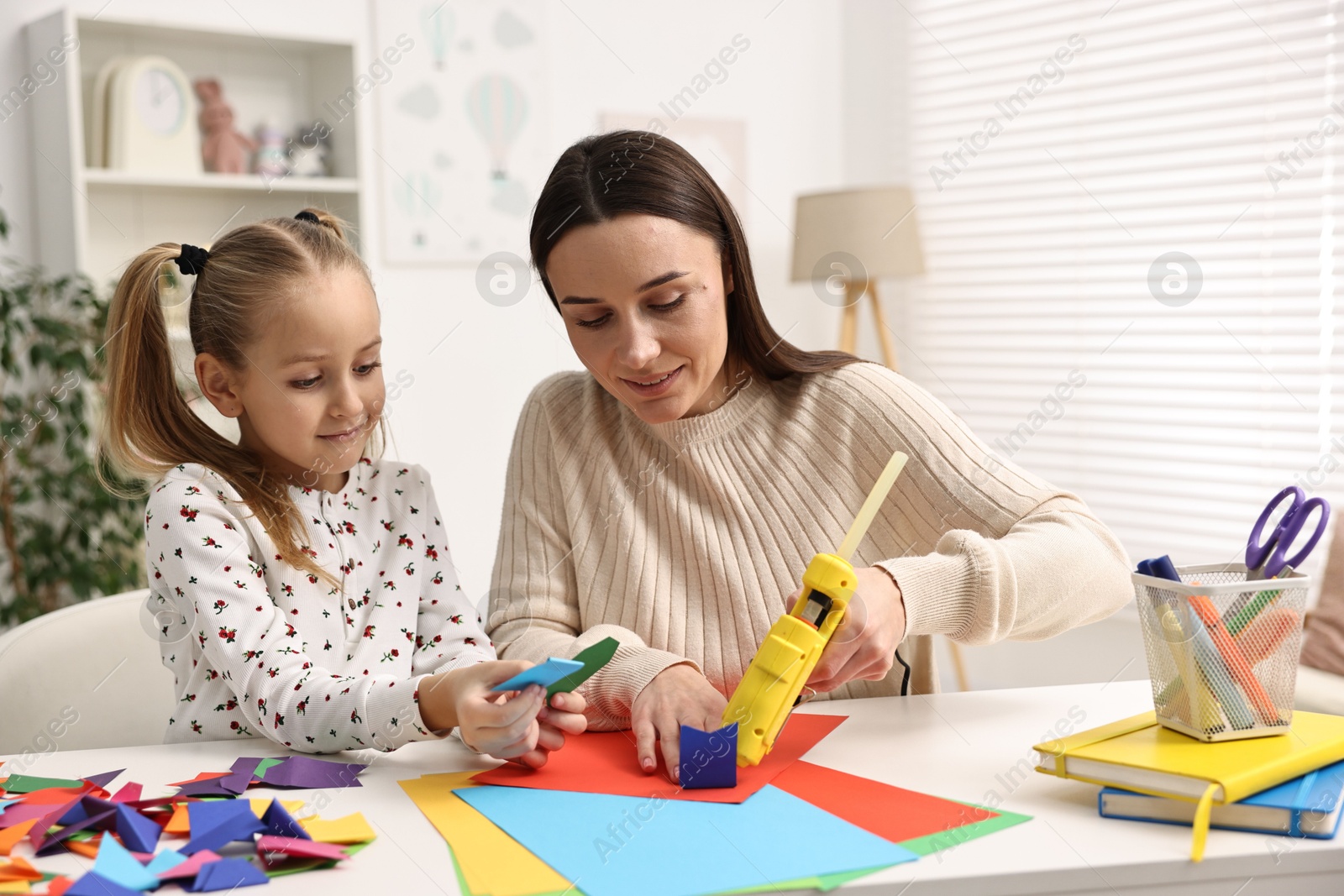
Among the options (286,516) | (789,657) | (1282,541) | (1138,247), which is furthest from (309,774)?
(1138,247)

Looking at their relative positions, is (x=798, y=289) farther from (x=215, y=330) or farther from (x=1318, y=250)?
(x=215, y=330)

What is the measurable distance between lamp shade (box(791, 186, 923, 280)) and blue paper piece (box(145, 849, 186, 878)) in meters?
2.76

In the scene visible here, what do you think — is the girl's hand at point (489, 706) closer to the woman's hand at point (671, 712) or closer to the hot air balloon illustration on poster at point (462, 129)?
the woman's hand at point (671, 712)

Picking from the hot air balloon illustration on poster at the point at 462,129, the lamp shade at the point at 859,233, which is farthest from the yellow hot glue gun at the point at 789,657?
the hot air balloon illustration on poster at the point at 462,129

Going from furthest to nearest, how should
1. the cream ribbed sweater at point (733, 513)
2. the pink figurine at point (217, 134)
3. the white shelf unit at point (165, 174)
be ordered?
the pink figurine at point (217, 134) → the white shelf unit at point (165, 174) → the cream ribbed sweater at point (733, 513)

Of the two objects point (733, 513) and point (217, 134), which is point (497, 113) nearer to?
point (217, 134)

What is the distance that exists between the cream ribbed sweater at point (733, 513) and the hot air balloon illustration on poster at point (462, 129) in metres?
2.07

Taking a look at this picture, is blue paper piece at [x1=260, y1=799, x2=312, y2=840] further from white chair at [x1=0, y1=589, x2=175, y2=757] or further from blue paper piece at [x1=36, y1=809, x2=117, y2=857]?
white chair at [x1=0, y1=589, x2=175, y2=757]

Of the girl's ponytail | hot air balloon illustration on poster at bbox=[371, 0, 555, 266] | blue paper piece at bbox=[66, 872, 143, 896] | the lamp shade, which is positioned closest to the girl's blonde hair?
the girl's ponytail

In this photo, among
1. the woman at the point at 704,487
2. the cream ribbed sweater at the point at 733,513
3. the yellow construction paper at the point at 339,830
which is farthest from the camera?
the cream ribbed sweater at the point at 733,513

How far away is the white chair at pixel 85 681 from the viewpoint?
128 cm

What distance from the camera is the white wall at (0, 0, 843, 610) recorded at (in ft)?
9.89

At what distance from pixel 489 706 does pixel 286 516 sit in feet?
1.08

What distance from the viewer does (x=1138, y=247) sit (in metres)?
Result: 3.07
